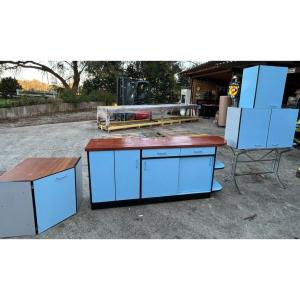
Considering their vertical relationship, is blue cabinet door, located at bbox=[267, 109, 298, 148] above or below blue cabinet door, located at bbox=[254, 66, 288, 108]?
below

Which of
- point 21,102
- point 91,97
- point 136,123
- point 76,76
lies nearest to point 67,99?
point 91,97

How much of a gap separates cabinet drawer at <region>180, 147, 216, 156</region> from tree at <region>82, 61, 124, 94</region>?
13.7m

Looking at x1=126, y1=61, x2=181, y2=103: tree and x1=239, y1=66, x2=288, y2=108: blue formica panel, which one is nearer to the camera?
x1=239, y1=66, x2=288, y2=108: blue formica panel

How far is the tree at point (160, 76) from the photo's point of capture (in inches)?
688

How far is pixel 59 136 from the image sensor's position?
7641mm

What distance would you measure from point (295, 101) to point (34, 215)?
913 centimetres

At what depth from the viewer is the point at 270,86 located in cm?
333

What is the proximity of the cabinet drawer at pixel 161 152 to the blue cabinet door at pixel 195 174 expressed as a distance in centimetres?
16

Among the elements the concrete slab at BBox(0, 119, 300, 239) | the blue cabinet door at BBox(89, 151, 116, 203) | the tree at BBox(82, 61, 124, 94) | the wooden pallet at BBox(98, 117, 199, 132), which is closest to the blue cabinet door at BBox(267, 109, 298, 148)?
the concrete slab at BBox(0, 119, 300, 239)

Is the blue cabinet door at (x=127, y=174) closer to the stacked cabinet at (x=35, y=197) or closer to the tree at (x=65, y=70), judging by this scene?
the stacked cabinet at (x=35, y=197)

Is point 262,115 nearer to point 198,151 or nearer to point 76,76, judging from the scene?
point 198,151

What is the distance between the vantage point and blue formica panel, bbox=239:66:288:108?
128 inches

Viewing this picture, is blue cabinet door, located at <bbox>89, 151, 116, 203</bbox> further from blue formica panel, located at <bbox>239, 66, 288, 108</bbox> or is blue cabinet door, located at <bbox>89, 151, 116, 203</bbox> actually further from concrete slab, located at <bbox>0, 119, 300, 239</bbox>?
blue formica panel, located at <bbox>239, 66, 288, 108</bbox>

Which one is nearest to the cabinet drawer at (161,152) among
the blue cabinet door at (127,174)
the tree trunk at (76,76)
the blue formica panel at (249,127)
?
the blue cabinet door at (127,174)
